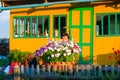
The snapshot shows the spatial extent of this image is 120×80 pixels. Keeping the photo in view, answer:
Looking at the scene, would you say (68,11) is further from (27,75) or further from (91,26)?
(27,75)

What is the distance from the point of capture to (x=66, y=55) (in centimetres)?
1459

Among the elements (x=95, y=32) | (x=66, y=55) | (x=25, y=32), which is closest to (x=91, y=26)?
(x=95, y=32)

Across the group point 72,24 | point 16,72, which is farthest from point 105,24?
point 16,72

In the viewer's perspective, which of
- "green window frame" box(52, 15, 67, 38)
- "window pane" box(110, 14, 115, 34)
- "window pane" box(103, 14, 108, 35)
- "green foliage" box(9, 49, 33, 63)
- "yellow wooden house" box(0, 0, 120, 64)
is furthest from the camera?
"green window frame" box(52, 15, 67, 38)

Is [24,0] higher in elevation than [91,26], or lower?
higher

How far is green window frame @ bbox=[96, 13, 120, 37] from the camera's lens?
75.8 feet

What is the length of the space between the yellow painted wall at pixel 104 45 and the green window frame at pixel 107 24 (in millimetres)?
215

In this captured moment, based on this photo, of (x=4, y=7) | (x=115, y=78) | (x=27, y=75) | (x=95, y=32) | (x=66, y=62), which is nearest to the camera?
(x=115, y=78)

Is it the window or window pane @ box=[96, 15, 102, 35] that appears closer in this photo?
window pane @ box=[96, 15, 102, 35]

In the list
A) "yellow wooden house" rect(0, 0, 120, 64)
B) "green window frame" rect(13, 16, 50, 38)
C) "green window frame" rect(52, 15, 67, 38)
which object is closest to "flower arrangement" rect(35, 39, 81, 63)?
"yellow wooden house" rect(0, 0, 120, 64)

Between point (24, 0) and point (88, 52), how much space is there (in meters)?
5.04

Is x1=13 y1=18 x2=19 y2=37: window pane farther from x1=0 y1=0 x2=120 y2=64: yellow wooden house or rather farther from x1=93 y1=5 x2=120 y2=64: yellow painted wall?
x1=93 y1=5 x2=120 y2=64: yellow painted wall

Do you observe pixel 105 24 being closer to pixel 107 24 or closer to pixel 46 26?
pixel 107 24

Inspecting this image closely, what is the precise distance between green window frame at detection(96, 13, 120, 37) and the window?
192cm
